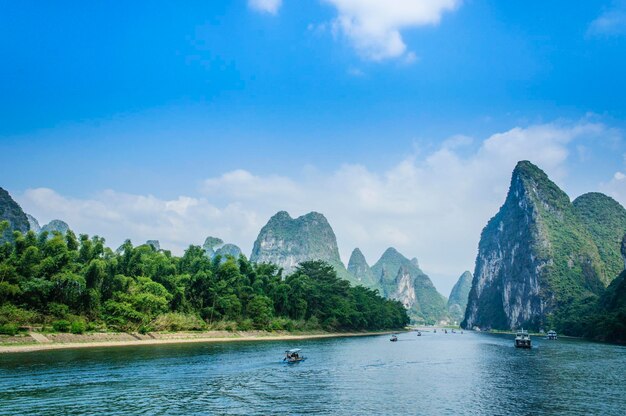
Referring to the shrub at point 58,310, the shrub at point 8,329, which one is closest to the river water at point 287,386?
the shrub at point 8,329

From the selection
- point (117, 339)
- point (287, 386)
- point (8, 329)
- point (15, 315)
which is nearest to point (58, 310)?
point (15, 315)

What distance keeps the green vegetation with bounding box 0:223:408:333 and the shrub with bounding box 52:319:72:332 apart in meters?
0.10

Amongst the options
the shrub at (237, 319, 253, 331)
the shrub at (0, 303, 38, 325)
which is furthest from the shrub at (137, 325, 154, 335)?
the shrub at (237, 319, 253, 331)

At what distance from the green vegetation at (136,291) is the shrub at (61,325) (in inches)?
3.9

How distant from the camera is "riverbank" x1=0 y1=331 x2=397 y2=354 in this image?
47.2 meters

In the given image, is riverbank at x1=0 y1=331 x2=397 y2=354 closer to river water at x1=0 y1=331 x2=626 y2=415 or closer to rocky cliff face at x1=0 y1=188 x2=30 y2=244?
river water at x1=0 y1=331 x2=626 y2=415

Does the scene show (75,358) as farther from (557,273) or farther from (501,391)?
(557,273)

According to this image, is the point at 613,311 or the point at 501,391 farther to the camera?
the point at 613,311

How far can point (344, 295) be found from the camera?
135m

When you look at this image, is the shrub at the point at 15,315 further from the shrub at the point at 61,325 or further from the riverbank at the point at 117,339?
the shrub at the point at 61,325

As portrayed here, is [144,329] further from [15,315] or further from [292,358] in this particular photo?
[292,358]

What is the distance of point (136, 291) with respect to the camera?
211 feet

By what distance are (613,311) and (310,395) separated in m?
95.0

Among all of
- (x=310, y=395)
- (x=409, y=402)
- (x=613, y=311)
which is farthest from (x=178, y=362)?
(x=613, y=311)
